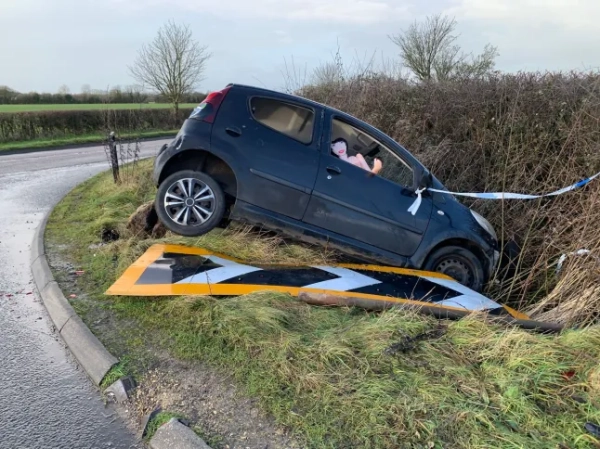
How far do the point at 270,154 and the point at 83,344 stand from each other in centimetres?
267

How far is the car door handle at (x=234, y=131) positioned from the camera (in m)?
5.58

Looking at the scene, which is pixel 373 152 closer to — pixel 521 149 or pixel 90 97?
pixel 521 149

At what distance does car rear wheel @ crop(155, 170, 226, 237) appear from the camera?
5.62 meters

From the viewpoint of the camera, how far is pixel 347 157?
19.1 ft

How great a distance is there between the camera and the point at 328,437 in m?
2.95

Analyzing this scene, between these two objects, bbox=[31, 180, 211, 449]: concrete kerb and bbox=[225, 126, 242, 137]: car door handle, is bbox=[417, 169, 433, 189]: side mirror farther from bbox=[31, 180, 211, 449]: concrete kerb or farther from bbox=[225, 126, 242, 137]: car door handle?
bbox=[31, 180, 211, 449]: concrete kerb

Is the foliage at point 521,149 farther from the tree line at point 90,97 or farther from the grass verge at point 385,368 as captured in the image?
the tree line at point 90,97

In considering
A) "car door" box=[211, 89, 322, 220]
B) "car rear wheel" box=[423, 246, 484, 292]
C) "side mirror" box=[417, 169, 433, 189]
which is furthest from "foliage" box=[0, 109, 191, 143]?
"car rear wheel" box=[423, 246, 484, 292]

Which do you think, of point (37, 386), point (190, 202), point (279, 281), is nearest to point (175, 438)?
point (37, 386)

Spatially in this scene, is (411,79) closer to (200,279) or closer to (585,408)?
(200,279)

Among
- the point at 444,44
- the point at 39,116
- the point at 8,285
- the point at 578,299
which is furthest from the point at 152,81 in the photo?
the point at 578,299

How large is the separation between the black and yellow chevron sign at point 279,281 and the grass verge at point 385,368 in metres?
0.20

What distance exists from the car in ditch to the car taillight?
0.04 feet

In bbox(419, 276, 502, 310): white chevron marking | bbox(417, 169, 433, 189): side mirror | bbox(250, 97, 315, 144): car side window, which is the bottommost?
bbox(419, 276, 502, 310): white chevron marking
